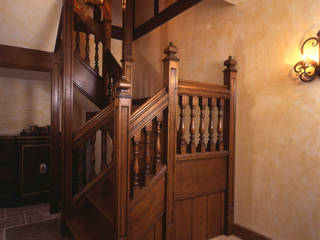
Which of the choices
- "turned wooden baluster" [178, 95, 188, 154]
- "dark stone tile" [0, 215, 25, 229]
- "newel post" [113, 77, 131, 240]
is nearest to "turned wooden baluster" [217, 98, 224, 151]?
"turned wooden baluster" [178, 95, 188, 154]

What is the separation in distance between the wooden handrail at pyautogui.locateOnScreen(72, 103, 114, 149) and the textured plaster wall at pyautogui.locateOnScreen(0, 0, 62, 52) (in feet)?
6.05

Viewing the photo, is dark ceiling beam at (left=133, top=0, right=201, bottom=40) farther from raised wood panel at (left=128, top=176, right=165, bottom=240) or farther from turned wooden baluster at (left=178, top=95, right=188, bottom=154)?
raised wood panel at (left=128, top=176, right=165, bottom=240)

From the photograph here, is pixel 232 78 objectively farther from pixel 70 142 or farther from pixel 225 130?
pixel 70 142

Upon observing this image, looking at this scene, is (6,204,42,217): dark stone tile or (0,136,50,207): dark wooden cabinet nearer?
(6,204,42,217): dark stone tile

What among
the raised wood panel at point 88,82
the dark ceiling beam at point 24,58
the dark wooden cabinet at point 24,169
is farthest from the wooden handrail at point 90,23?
the dark wooden cabinet at point 24,169

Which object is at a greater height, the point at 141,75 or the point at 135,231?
the point at 141,75

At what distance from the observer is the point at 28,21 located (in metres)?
3.19

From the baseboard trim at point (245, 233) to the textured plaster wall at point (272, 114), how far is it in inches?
2.0

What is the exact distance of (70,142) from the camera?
2617 millimetres

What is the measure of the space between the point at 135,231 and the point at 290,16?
2.38m

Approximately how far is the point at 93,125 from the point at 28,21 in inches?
78.0

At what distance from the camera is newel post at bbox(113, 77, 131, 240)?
1699mm

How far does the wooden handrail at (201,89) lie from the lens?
7.14 feet

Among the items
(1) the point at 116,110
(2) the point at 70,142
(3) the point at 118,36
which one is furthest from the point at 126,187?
(3) the point at 118,36
